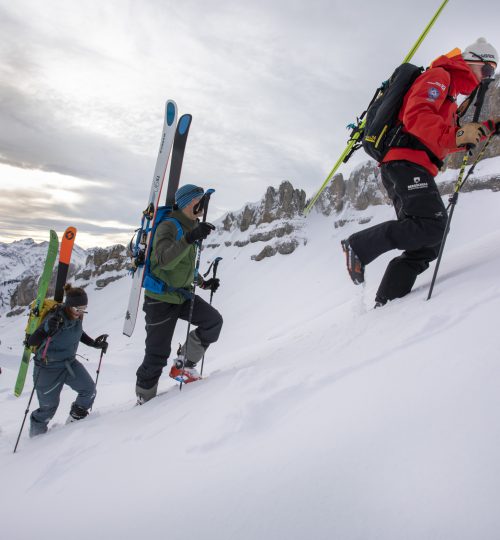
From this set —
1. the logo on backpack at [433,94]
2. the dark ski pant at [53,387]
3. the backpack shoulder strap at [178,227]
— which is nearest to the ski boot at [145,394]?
the dark ski pant at [53,387]

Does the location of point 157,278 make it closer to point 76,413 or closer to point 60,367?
point 60,367

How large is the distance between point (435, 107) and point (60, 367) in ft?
18.9

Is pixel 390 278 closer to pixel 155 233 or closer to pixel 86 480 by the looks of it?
pixel 155 233

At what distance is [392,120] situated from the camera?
A: 3.34 metres

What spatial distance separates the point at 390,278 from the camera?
364 centimetres

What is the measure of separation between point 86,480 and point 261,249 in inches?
1475

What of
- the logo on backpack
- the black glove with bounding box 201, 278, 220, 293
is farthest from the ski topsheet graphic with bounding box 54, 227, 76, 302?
the logo on backpack

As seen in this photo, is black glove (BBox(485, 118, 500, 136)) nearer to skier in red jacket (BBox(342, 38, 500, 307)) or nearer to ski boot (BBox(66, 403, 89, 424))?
skier in red jacket (BBox(342, 38, 500, 307))

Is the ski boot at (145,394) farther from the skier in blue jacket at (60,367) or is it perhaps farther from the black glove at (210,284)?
the skier in blue jacket at (60,367)

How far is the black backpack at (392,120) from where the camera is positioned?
3.22 meters

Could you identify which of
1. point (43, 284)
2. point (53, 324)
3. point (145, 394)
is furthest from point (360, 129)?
point (43, 284)

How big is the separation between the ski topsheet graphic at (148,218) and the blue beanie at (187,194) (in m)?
0.51

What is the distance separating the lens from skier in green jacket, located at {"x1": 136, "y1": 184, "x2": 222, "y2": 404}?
13.2ft

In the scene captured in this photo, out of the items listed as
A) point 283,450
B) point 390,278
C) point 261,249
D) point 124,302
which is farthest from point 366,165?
point 283,450
